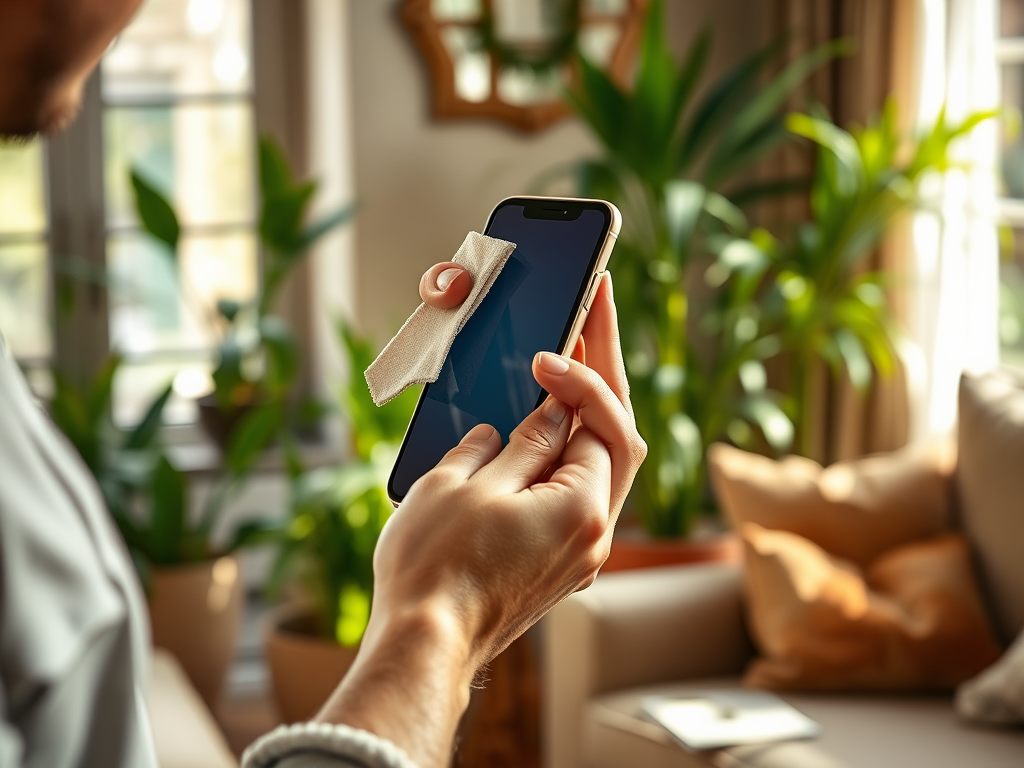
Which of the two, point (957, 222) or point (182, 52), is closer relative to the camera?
point (957, 222)

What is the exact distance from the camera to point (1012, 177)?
9.37 ft

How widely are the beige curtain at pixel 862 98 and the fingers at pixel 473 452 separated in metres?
2.23

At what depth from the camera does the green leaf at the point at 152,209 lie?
291 cm

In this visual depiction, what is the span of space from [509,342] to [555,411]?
3.7 inches

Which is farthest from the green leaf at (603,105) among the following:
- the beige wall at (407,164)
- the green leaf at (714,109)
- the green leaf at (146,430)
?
the green leaf at (146,430)

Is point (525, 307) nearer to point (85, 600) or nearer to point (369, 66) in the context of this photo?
point (85, 600)

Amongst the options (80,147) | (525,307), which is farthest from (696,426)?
(525,307)

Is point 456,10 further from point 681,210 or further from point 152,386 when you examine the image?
point 152,386

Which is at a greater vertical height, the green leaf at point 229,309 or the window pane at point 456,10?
the window pane at point 456,10

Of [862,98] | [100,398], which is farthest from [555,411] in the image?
[862,98]

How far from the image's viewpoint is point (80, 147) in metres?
3.54

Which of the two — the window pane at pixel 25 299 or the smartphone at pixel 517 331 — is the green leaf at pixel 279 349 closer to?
the window pane at pixel 25 299

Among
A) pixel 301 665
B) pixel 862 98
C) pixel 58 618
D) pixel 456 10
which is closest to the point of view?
pixel 58 618

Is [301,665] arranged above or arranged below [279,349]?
below
